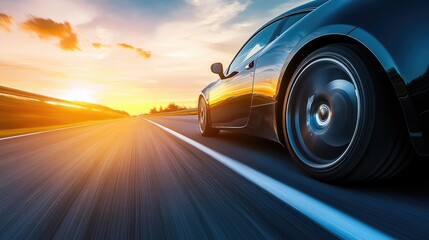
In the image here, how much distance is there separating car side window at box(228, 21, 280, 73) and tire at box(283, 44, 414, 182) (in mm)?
1426

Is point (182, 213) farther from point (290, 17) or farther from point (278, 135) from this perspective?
point (290, 17)

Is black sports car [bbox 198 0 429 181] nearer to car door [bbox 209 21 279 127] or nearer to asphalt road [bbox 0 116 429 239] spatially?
asphalt road [bbox 0 116 429 239]

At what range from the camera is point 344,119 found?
2.29 m

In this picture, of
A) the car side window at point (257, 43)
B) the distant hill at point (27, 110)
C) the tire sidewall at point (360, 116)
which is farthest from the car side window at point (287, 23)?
the distant hill at point (27, 110)

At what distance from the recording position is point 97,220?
6.09ft

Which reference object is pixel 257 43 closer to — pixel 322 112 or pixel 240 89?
pixel 240 89

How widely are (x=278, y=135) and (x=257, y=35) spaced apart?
77.7 inches

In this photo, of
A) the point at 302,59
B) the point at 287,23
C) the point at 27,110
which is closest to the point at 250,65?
the point at 287,23

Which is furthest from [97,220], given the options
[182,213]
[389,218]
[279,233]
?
[389,218]

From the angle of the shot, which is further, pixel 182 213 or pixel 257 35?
pixel 257 35

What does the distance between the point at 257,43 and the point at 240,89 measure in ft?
2.33

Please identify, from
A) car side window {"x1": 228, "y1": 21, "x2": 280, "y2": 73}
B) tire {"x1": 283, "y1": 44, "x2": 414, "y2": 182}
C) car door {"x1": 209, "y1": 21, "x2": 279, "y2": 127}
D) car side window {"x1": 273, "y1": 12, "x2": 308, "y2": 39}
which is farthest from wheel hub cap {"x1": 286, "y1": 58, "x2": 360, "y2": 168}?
car side window {"x1": 228, "y1": 21, "x2": 280, "y2": 73}

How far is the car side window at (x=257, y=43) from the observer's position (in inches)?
158

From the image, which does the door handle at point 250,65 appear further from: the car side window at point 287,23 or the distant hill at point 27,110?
the distant hill at point 27,110
